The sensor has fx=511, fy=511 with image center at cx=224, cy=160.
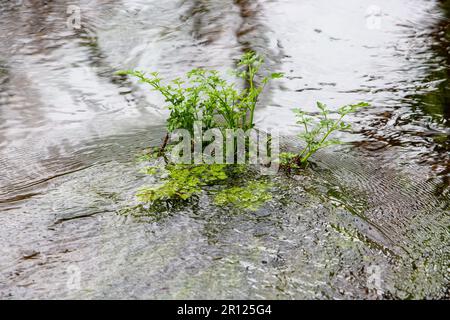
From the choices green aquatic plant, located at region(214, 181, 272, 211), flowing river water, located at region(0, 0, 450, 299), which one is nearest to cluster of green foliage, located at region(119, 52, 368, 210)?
green aquatic plant, located at region(214, 181, 272, 211)

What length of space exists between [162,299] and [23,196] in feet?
5.03

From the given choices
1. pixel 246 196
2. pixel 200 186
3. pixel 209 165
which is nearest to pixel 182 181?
pixel 200 186

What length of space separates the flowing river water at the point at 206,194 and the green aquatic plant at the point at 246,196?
6 cm

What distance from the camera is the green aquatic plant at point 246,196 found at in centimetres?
319

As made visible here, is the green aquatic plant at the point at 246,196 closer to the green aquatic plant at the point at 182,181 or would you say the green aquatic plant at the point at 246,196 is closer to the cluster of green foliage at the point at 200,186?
the cluster of green foliage at the point at 200,186

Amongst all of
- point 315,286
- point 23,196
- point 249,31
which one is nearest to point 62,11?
point 249,31

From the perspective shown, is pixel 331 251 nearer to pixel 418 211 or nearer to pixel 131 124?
pixel 418 211

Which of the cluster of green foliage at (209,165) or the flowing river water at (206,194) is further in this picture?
the cluster of green foliage at (209,165)

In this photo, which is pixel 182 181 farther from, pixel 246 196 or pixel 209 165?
pixel 246 196

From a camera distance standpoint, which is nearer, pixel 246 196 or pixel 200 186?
pixel 246 196

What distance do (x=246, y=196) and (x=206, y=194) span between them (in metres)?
0.26

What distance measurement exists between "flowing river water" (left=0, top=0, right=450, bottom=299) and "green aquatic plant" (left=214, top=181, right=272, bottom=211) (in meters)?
0.06

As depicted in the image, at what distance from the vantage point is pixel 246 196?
3.26 m

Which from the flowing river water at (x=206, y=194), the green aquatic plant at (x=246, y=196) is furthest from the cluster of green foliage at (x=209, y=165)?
the flowing river water at (x=206, y=194)
